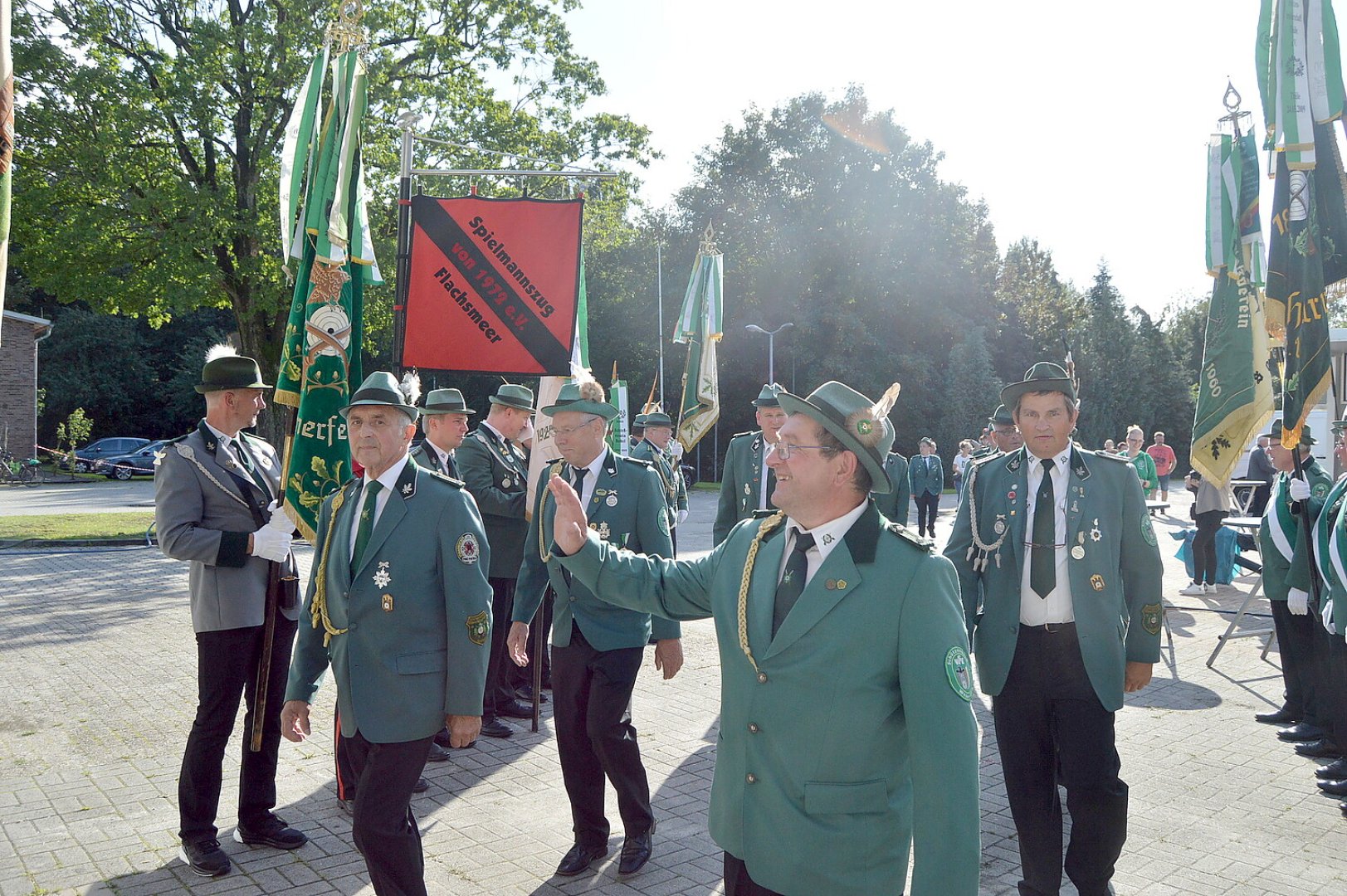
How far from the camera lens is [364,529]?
13.2 feet

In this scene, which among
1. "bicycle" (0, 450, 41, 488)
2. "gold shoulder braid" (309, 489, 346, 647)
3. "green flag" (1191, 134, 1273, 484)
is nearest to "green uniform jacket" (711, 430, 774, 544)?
"green flag" (1191, 134, 1273, 484)

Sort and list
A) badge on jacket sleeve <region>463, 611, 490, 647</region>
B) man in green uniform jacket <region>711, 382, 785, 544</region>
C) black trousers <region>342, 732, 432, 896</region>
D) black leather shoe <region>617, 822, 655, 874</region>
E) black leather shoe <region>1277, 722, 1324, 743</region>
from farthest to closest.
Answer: man in green uniform jacket <region>711, 382, 785, 544</region> → black leather shoe <region>1277, 722, 1324, 743</region> → black leather shoe <region>617, 822, 655, 874</region> → badge on jacket sleeve <region>463, 611, 490, 647</region> → black trousers <region>342, 732, 432, 896</region>

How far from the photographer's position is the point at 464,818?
18.2ft

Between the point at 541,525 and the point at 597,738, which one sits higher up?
the point at 541,525

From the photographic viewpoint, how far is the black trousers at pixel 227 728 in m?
4.83

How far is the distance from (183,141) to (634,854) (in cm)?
2096

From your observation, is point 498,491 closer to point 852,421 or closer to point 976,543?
point 976,543

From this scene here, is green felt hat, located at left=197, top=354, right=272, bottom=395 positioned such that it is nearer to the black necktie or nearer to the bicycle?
the black necktie

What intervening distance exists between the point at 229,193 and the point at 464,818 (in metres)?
19.1

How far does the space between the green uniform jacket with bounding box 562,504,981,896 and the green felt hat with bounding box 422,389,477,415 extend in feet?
15.0

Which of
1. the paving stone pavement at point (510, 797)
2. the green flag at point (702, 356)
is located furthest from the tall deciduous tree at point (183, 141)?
the paving stone pavement at point (510, 797)

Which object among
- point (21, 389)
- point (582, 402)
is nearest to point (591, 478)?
point (582, 402)

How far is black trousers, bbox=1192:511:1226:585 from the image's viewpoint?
46.0 ft

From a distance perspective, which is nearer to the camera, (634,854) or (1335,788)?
(634,854)
